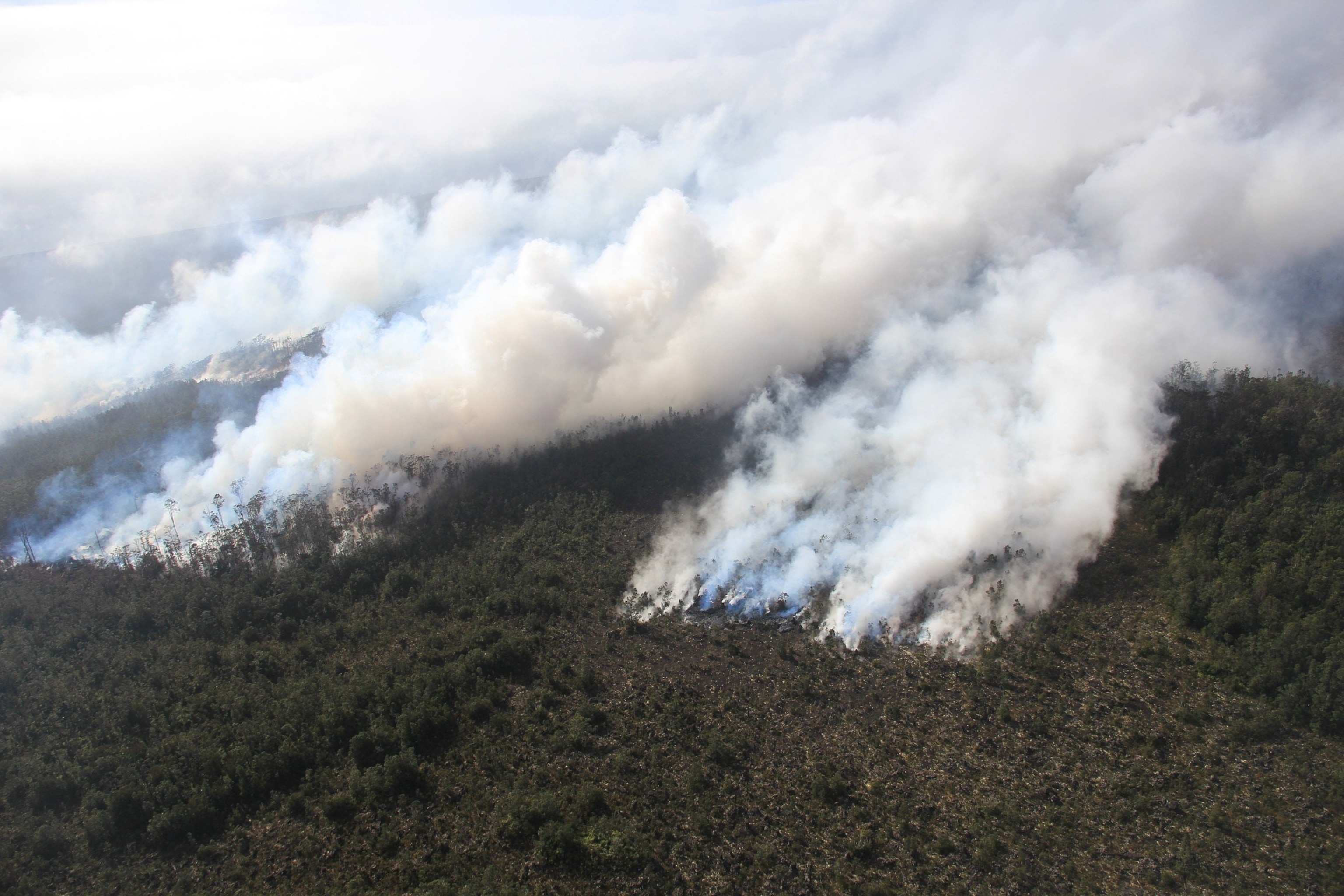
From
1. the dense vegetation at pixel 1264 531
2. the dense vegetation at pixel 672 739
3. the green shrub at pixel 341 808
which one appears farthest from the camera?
the dense vegetation at pixel 1264 531

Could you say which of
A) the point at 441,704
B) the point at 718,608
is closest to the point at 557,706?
the point at 441,704

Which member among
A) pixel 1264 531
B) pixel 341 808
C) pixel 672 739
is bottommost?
pixel 672 739

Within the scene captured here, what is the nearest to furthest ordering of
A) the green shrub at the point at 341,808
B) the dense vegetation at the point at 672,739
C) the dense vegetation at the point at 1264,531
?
the dense vegetation at the point at 672,739, the green shrub at the point at 341,808, the dense vegetation at the point at 1264,531

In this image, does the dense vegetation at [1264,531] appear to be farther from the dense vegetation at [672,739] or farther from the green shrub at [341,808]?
the green shrub at [341,808]

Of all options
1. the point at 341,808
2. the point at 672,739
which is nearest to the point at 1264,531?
the point at 672,739

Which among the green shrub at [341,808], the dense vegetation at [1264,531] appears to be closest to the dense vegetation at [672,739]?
the green shrub at [341,808]

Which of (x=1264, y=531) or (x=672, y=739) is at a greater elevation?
(x=1264, y=531)

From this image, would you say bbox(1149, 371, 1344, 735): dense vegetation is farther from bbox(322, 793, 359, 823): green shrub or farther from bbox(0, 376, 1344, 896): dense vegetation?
bbox(322, 793, 359, 823): green shrub

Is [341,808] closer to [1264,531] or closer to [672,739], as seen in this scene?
[672,739]

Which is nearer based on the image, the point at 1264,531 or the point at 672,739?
the point at 672,739
